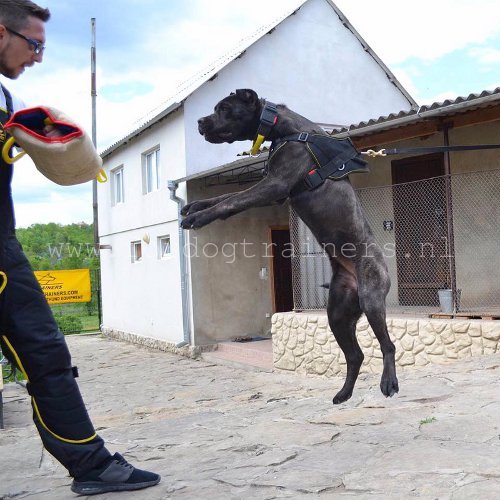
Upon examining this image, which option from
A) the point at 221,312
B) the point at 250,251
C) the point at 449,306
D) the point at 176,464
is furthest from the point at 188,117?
the point at 176,464

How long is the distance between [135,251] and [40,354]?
14444mm

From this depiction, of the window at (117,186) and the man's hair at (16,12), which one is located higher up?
the window at (117,186)

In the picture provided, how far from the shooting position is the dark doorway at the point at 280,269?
47.0 feet

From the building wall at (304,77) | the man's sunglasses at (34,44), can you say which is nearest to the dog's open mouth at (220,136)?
the man's sunglasses at (34,44)

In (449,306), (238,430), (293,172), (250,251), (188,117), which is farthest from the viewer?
(250,251)

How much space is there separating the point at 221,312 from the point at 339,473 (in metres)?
10.7

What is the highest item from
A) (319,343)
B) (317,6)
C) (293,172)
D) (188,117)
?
(317,6)

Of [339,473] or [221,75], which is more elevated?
[221,75]

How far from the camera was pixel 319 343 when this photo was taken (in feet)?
33.5

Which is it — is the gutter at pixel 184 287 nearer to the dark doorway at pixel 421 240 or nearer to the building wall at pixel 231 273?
the building wall at pixel 231 273

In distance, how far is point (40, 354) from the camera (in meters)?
2.82

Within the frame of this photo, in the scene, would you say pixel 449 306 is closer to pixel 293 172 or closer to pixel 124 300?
pixel 293 172

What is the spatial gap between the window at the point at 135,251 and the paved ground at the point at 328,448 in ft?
34.0

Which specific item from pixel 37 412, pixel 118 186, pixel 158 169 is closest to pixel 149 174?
pixel 158 169
